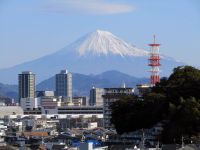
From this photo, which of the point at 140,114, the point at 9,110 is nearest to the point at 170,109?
the point at 140,114

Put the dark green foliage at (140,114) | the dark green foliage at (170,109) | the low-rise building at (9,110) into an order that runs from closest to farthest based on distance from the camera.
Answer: the dark green foliage at (170,109), the dark green foliage at (140,114), the low-rise building at (9,110)

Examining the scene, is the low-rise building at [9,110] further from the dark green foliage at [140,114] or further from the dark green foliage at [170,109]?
the dark green foliage at [140,114]

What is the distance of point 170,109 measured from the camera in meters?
52.3

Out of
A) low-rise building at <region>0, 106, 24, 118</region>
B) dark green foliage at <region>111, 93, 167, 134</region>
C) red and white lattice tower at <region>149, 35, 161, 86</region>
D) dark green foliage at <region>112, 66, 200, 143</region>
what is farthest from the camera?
low-rise building at <region>0, 106, 24, 118</region>

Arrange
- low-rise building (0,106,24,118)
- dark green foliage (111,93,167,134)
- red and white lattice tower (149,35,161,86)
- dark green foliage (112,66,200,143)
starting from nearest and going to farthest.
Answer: dark green foliage (112,66,200,143) → dark green foliage (111,93,167,134) → red and white lattice tower (149,35,161,86) → low-rise building (0,106,24,118)

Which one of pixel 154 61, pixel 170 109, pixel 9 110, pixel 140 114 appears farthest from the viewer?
pixel 9 110

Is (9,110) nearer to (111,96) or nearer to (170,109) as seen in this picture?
(111,96)

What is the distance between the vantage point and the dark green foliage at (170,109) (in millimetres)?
51062

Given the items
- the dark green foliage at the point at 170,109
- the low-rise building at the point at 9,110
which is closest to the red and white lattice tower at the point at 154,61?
the dark green foliage at the point at 170,109

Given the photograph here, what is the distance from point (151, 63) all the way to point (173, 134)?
3748 centimetres

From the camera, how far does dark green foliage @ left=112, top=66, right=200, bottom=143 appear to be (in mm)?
51062

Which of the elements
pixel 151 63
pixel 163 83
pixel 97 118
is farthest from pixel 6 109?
pixel 163 83

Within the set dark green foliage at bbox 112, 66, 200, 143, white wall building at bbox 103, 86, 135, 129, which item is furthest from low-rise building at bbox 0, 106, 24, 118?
dark green foliage at bbox 112, 66, 200, 143

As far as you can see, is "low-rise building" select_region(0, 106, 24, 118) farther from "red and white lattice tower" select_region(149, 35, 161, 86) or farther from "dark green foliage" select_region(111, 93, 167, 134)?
"dark green foliage" select_region(111, 93, 167, 134)
